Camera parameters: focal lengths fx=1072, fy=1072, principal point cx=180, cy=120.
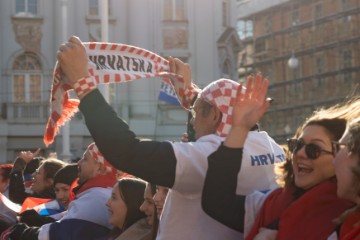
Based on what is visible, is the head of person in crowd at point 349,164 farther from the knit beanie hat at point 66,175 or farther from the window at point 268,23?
the window at point 268,23

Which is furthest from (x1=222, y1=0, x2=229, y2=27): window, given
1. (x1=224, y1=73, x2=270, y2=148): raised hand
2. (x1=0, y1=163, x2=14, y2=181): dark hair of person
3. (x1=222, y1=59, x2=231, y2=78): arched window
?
(x1=224, y1=73, x2=270, y2=148): raised hand

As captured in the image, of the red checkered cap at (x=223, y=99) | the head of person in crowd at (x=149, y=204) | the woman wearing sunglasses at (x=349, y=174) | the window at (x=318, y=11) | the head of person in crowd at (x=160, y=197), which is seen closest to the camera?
the woman wearing sunglasses at (x=349, y=174)

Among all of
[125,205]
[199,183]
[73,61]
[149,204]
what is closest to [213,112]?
[199,183]

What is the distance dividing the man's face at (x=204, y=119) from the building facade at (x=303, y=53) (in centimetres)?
4268

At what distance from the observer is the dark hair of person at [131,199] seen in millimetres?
6413

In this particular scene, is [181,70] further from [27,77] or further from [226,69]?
[226,69]

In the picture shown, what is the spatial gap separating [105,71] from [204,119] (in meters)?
0.55

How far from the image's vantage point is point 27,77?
37.1 meters

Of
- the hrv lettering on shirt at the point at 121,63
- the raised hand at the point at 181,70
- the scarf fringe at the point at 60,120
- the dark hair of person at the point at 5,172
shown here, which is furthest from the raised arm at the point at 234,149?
the dark hair of person at the point at 5,172

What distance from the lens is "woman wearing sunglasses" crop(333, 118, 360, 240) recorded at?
12.1 feet

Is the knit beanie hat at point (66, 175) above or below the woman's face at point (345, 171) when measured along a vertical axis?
below

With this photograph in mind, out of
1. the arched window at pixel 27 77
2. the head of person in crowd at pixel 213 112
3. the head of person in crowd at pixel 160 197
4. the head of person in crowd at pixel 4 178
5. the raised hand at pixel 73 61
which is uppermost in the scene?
the arched window at pixel 27 77

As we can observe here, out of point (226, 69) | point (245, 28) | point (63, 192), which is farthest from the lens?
point (245, 28)

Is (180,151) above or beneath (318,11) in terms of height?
beneath
